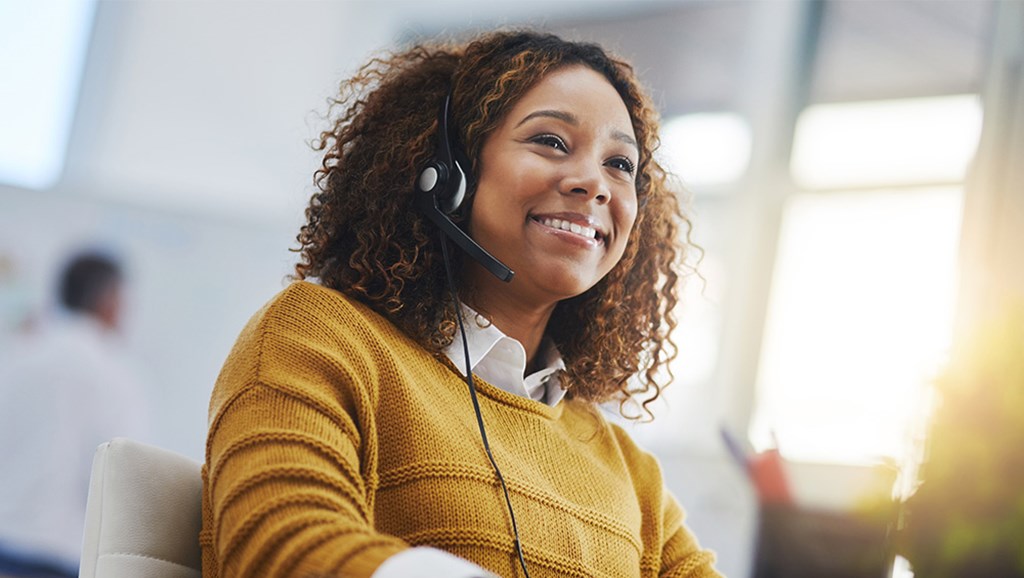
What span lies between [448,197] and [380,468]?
376mm

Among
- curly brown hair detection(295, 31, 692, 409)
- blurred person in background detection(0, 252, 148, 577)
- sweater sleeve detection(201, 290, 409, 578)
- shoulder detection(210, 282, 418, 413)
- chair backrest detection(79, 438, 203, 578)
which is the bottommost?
blurred person in background detection(0, 252, 148, 577)

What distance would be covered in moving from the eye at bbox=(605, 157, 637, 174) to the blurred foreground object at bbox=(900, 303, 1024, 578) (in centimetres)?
69

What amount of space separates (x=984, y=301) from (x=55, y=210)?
10.3ft

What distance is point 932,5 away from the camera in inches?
154

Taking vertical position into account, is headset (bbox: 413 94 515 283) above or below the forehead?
below

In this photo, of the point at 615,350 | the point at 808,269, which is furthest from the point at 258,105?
the point at 615,350

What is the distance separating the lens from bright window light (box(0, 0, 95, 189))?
3949 millimetres

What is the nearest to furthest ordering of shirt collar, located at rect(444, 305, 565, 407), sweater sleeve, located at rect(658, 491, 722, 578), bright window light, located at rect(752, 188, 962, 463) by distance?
shirt collar, located at rect(444, 305, 565, 407), sweater sleeve, located at rect(658, 491, 722, 578), bright window light, located at rect(752, 188, 962, 463)

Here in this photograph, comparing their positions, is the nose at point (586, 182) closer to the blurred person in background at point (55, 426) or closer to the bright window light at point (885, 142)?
the blurred person in background at point (55, 426)

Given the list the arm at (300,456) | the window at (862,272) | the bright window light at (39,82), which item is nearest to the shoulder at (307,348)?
the arm at (300,456)

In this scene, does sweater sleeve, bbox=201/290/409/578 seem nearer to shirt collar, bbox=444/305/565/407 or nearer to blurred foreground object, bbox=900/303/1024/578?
shirt collar, bbox=444/305/565/407

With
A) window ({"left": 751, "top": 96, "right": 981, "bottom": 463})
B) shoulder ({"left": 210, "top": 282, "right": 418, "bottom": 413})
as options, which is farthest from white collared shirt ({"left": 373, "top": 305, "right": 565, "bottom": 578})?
window ({"left": 751, "top": 96, "right": 981, "bottom": 463})

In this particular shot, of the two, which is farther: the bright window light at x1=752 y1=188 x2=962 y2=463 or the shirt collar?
the bright window light at x1=752 y1=188 x2=962 y2=463

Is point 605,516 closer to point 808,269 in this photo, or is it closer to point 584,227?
point 584,227
